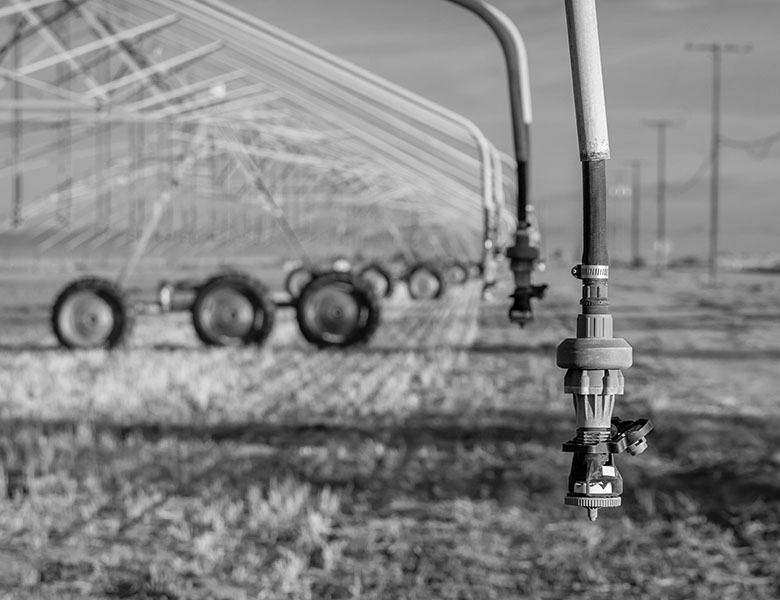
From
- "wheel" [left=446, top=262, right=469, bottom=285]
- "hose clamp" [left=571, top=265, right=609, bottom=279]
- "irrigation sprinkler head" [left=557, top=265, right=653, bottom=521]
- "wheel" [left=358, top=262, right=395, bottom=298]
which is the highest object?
"wheel" [left=446, top=262, right=469, bottom=285]

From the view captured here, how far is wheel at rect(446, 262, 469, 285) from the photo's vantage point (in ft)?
148

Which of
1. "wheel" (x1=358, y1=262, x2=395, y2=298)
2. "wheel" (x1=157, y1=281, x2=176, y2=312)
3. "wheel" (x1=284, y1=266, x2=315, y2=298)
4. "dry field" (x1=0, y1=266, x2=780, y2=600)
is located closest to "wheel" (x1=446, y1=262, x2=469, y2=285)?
"wheel" (x1=358, y1=262, x2=395, y2=298)

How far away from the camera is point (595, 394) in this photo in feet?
6.25

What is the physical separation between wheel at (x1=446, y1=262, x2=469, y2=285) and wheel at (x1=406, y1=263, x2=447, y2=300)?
25.1 feet

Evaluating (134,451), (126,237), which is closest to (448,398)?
(134,451)

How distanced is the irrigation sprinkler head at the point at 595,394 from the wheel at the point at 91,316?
16.3 m

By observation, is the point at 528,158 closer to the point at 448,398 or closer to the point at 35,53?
the point at 448,398

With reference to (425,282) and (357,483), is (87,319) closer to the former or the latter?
(357,483)

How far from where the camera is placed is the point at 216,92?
1766 centimetres

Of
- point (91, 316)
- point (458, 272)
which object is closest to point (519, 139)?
point (91, 316)

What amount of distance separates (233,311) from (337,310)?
1.66 meters

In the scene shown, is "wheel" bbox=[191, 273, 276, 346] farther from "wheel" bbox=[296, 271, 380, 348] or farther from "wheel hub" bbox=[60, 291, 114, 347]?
"wheel hub" bbox=[60, 291, 114, 347]

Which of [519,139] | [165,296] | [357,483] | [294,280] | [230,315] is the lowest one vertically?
[357,483]

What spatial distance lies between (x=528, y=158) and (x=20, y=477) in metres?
6.99
